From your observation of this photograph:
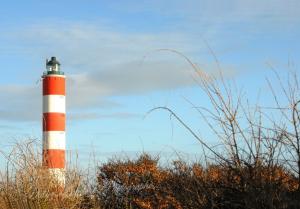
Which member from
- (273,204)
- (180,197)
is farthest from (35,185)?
(273,204)

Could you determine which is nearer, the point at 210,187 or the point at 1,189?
the point at 210,187

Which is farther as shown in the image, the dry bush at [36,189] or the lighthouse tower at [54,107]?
the lighthouse tower at [54,107]

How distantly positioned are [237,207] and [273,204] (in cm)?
42

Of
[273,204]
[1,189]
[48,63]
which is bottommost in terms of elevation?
[273,204]

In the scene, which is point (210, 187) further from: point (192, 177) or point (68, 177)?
point (68, 177)

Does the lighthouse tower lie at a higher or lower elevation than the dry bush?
higher

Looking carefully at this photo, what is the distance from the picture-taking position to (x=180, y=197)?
230 inches

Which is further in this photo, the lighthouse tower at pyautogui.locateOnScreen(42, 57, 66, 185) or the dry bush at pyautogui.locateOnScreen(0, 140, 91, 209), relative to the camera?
the lighthouse tower at pyautogui.locateOnScreen(42, 57, 66, 185)

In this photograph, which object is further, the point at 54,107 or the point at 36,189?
the point at 54,107

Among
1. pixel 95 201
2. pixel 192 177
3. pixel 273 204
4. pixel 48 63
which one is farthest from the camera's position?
pixel 48 63

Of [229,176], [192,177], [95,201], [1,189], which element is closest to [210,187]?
[229,176]

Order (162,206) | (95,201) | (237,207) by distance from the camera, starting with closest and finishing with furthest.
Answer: (237,207) → (162,206) → (95,201)

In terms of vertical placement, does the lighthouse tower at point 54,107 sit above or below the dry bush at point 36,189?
above

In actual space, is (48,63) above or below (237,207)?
above
